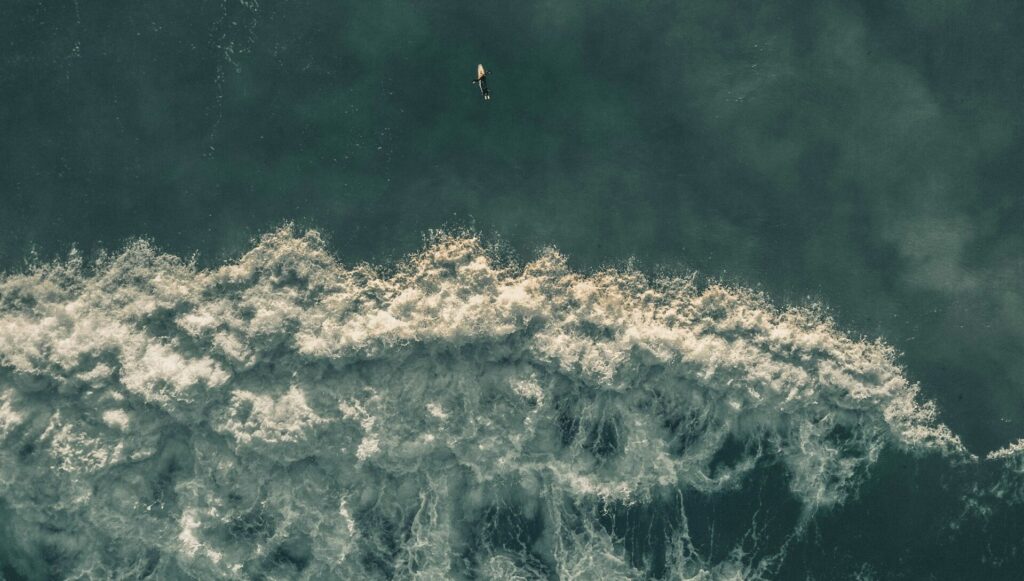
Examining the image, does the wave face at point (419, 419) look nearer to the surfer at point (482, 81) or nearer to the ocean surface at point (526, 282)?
the ocean surface at point (526, 282)

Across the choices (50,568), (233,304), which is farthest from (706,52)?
(50,568)

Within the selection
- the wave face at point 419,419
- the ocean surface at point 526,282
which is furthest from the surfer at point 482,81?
the wave face at point 419,419

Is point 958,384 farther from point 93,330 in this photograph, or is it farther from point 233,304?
point 93,330

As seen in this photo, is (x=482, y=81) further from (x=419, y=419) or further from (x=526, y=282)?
(x=419, y=419)

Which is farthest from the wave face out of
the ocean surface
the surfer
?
the surfer

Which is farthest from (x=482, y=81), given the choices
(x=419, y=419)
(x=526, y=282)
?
(x=419, y=419)

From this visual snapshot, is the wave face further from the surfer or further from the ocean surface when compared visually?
the surfer
